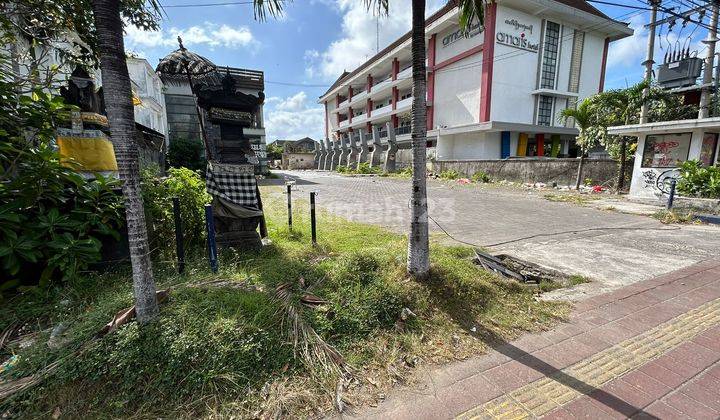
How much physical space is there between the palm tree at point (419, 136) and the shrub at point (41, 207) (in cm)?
332

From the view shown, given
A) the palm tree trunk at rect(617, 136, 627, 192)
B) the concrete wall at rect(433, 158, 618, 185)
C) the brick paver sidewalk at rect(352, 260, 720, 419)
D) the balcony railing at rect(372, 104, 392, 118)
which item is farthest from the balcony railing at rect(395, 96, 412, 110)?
the brick paver sidewalk at rect(352, 260, 720, 419)

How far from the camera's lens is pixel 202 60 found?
4.93 metres

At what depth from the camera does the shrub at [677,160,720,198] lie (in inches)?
323

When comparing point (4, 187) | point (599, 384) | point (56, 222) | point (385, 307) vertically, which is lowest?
point (599, 384)

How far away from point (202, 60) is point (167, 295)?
3975mm

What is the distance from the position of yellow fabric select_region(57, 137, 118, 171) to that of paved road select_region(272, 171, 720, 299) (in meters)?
5.05

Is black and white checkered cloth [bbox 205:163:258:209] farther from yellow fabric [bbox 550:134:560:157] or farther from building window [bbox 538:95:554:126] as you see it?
yellow fabric [bbox 550:134:560:157]

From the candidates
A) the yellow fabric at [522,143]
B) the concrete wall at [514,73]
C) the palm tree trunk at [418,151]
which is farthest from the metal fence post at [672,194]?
the yellow fabric at [522,143]

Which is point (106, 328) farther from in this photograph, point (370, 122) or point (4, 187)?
point (370, 122)

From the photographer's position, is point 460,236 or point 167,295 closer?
point 167,295

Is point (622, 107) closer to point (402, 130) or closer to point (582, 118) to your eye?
point (582, 118)

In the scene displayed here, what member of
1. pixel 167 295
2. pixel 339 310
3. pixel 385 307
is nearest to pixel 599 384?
pixel 385 307

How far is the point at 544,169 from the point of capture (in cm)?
1623

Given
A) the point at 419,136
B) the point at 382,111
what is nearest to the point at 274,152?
the point at 382,111
